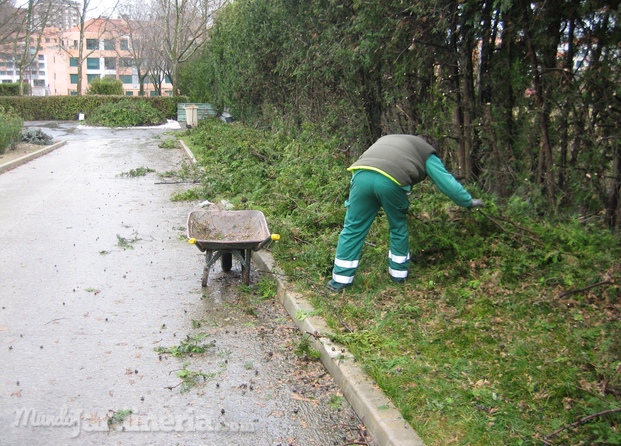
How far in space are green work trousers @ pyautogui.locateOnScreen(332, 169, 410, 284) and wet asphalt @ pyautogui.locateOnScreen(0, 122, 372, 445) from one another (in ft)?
2.86

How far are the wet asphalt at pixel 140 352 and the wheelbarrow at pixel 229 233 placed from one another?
27cm

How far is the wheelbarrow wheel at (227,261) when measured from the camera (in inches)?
259

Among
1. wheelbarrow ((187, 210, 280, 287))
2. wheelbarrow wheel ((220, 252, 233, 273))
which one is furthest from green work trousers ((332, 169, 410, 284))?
wheelbarrow wheel ((220, 252, 233, 273))

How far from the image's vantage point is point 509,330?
4379 millimetres

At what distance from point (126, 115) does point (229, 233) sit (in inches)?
1137

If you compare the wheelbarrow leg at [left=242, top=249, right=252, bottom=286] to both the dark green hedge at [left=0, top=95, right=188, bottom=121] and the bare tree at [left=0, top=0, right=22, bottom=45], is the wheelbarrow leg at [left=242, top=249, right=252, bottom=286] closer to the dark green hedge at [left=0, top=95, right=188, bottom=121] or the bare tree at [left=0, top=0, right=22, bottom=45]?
the dark green hedge at [left=0, top=95, right=188, bottom=121]

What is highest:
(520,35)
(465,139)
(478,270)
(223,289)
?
(520,35)

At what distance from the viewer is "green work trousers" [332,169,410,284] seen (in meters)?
5.40

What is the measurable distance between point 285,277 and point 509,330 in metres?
2.55

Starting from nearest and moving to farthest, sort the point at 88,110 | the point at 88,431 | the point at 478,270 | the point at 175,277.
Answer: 1. the point at 88,431
2. the point at 478,270
3. the point at 175,277
4. the point at 88,110

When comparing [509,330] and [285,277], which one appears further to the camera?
[285,277]

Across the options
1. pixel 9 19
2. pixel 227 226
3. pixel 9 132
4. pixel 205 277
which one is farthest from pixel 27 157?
pixel 9 19

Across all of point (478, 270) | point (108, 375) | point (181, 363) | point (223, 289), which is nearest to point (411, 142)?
point (478, 270)

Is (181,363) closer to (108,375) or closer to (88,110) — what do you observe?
(108,375)
